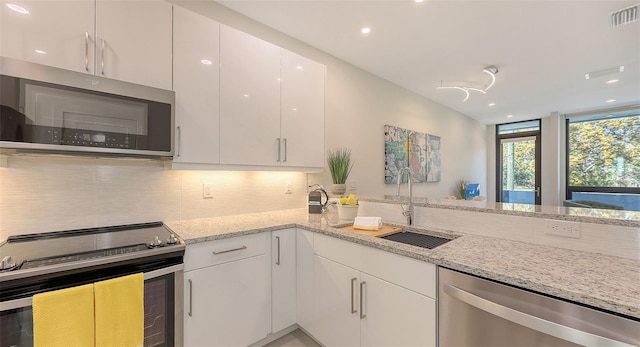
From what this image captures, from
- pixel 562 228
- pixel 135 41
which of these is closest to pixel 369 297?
pixel 562 228

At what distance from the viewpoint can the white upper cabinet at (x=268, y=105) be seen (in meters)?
1.86

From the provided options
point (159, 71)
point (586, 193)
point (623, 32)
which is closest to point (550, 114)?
point (586, 193)

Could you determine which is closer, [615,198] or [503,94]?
[503,94]

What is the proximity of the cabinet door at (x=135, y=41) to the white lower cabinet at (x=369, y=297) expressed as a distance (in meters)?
1.47

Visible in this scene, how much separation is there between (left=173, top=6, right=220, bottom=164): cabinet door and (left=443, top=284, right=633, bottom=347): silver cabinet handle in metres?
1.63

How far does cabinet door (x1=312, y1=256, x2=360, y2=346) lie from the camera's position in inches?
60.6

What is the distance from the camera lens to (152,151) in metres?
1.49

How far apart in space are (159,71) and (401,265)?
5.83 feet

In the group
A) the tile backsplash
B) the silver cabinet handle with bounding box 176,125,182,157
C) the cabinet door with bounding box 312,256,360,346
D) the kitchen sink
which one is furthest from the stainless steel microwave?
the kitchen sink

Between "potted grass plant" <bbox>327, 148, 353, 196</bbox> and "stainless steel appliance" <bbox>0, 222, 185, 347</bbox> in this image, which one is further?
"potted grass plant" <bbox>327, 148, 353, 196</bbox>

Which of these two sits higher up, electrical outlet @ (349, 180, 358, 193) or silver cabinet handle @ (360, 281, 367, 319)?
electrical outlet @ (349, 180, 358, 193)

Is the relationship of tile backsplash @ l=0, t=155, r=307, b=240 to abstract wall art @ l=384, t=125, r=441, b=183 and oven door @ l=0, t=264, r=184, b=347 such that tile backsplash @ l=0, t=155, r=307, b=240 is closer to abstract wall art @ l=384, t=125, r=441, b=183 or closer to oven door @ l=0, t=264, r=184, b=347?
oven door @ l=0, t=264, r=184, b=347

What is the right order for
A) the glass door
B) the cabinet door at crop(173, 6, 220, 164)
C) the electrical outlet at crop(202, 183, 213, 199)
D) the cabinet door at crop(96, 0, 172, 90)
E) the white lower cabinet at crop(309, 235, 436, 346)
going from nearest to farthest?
the white lower cabinet at crop(309, 235, 436, 346) < the cabinet door at crop(96, 0, 172, 90) < the cabinet door at crop(173, 6, 220, 164) < the electrical outlet at crop(202, 183, 213, 199) < the glass door

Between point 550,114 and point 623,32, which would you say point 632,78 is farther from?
point 550,114
